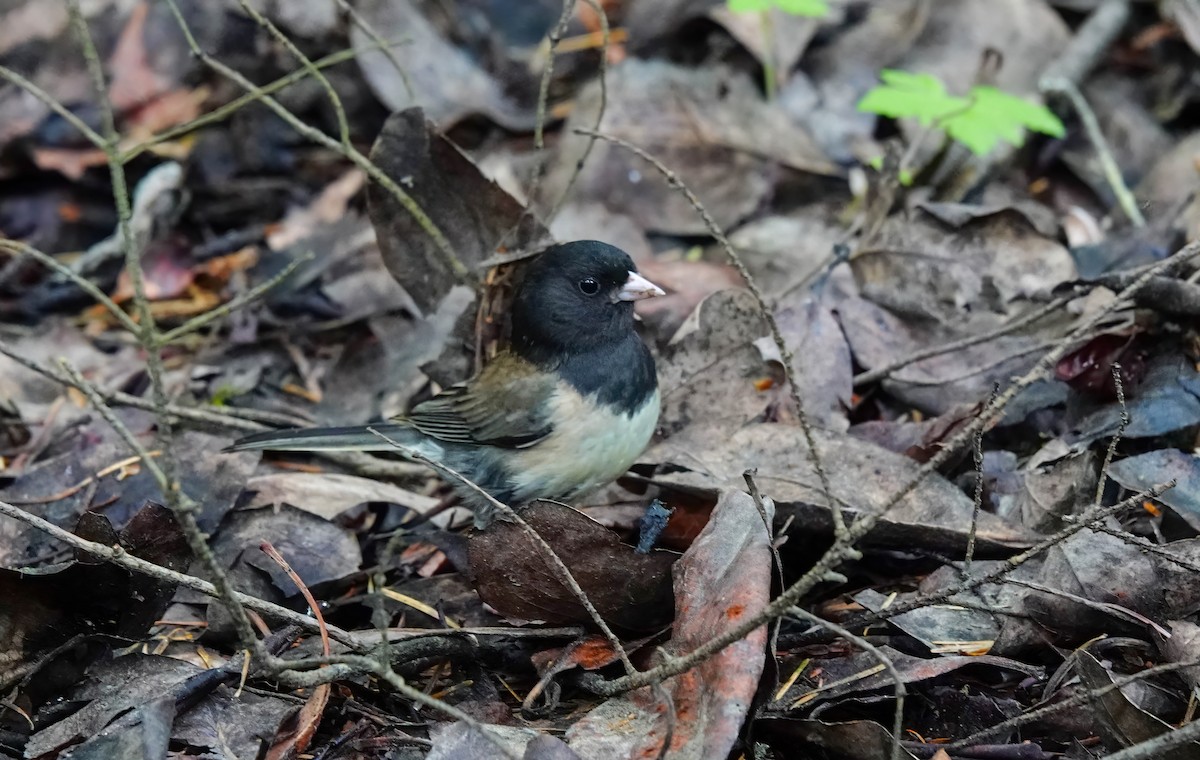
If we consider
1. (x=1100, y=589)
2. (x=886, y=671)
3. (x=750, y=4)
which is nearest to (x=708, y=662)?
(x=886, y=671)

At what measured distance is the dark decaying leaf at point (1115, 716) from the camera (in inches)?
78.7

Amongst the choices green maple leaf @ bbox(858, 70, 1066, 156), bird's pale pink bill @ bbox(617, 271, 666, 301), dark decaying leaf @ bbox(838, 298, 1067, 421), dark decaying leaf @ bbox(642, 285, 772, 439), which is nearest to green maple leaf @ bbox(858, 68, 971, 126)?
green maple leaf @ bbox(858, 70, 1066, 156)

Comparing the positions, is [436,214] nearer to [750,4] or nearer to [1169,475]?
[750,4]

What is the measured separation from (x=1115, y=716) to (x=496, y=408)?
1912 mm

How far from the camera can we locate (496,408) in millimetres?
3426

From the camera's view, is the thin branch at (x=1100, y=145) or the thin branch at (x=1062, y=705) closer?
the thin branch at (x=1062, y=705)

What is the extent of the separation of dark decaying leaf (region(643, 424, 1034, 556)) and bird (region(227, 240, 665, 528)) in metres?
0.19

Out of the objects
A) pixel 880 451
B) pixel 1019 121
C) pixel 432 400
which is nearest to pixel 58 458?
pixel 432 400


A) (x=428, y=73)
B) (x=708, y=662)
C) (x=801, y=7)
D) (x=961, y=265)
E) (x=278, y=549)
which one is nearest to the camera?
(x=708, y=662)

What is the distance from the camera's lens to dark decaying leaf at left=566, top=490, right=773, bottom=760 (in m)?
2.04

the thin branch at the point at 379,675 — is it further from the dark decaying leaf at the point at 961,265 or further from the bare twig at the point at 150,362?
the dark decaying leaf at the point at 961,265

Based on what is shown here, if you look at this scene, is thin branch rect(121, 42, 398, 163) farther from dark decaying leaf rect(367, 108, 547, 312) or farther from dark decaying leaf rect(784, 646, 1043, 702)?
dark decaying leaf rect(784, 646, 1043, 702)

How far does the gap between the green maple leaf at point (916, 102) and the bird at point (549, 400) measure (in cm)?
124

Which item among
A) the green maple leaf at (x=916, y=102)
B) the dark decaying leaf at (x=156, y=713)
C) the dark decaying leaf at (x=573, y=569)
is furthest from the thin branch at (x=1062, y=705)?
the green maple leaf at (x=916, y=102)
